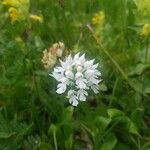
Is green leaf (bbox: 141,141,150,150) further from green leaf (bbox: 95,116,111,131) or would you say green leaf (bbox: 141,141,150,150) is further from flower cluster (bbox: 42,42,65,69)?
flower cluster (bbox: 42,42,65,69)

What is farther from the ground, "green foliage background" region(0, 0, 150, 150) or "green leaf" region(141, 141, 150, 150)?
"green foliage background" region(0, 0, 150, 150)

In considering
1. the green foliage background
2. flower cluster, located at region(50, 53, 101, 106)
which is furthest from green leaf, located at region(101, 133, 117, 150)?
flower cluster, located at region(50, 53, 101, 106)

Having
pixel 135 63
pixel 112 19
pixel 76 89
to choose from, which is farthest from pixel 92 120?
pixel 112 19

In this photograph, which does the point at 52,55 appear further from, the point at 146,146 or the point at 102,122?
the point at 146,146

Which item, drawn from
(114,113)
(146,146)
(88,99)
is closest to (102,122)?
(114,113)

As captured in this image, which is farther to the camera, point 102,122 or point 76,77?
point 102,122

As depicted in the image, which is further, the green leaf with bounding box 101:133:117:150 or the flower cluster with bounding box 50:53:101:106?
the green leaf with bounding box 101:133:117:150

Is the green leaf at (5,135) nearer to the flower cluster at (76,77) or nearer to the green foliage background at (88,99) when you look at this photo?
the green foliage background at (88,99)

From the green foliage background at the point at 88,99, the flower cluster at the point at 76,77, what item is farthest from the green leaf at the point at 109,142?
the flower cluster at the point at 76,77
